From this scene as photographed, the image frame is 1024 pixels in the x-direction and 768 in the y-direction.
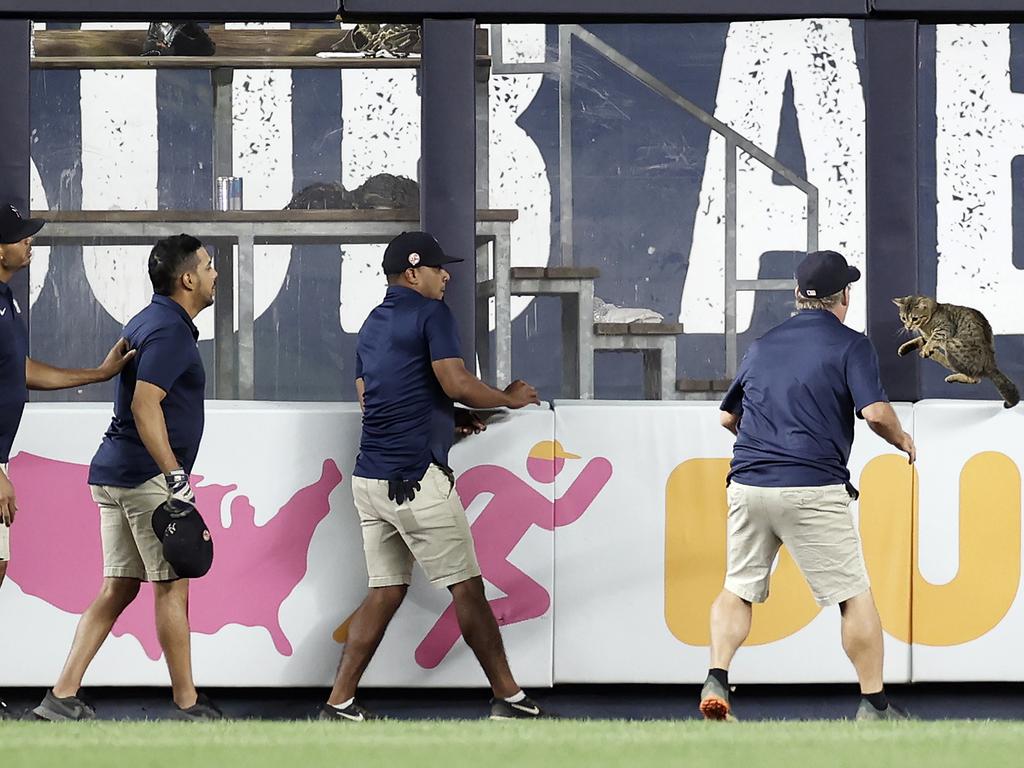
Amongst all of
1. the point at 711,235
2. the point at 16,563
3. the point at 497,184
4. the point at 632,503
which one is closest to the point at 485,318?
the point at 497,184

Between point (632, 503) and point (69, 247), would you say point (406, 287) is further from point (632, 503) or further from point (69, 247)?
point (69, 247)

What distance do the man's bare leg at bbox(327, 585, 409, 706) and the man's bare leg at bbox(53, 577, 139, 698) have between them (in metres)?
0.89

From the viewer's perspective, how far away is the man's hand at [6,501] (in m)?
5.07

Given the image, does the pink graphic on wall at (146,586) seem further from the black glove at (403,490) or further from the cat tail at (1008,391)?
the cat tail at (1008,391)

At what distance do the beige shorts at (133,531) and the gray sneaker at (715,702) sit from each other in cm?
207

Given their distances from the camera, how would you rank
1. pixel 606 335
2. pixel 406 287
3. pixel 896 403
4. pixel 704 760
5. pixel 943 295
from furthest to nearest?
pixel 943 295
pixel 606 335
pixel 896 403
pixel 406 287
pixel 704 760

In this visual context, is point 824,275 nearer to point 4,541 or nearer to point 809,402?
point 809,402

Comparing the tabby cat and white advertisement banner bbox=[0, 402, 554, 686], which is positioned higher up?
the tabby cat

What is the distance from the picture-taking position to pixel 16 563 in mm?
5762

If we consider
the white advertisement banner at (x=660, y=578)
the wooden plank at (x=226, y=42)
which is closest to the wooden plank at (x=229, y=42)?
the wooden plank at (x=226, y=42)

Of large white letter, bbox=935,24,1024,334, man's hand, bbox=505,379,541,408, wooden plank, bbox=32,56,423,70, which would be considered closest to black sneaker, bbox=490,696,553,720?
man's hand, bbox=505,379,541,408

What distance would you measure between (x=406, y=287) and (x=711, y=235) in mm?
4235

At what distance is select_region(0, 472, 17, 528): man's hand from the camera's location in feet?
16.6

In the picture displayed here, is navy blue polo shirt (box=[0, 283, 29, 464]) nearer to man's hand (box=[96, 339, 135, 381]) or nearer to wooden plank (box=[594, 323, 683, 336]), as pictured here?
man's hand (box=[96, 339, 135, 381])
